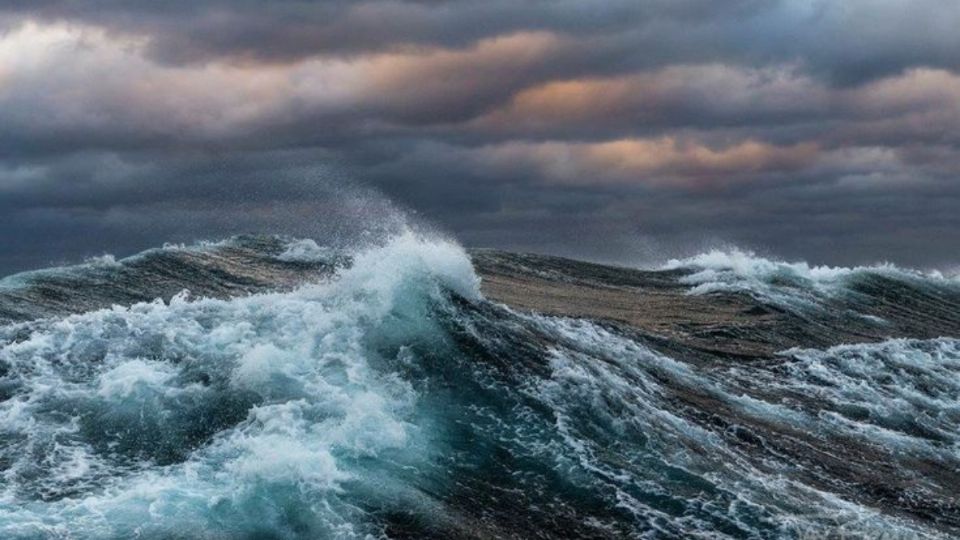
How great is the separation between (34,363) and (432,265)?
7462mm

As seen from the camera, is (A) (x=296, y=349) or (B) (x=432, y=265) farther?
(B) (x=432, y=265)

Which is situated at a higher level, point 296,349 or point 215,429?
point 296,349

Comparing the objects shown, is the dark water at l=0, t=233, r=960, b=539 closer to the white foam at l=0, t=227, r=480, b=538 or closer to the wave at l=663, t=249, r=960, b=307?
the white foam at l=0, t=227, r=480, b=538

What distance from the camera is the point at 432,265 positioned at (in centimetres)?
2014

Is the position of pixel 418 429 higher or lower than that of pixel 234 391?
lower

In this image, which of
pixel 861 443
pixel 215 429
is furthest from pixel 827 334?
pixel 215 429

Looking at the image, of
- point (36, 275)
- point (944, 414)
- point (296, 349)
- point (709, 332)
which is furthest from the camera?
point (709, 332)

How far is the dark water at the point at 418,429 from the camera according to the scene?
1230 centimetres

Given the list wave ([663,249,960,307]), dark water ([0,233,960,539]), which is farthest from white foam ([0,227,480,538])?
wave ([663,249,960,307])

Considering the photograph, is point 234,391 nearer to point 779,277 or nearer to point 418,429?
point 418,429

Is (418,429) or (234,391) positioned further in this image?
(418,429)

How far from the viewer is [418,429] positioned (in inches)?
586

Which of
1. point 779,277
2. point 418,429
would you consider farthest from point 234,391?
point 779,277

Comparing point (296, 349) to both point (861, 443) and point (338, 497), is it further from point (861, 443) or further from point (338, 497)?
point (861, 443)
